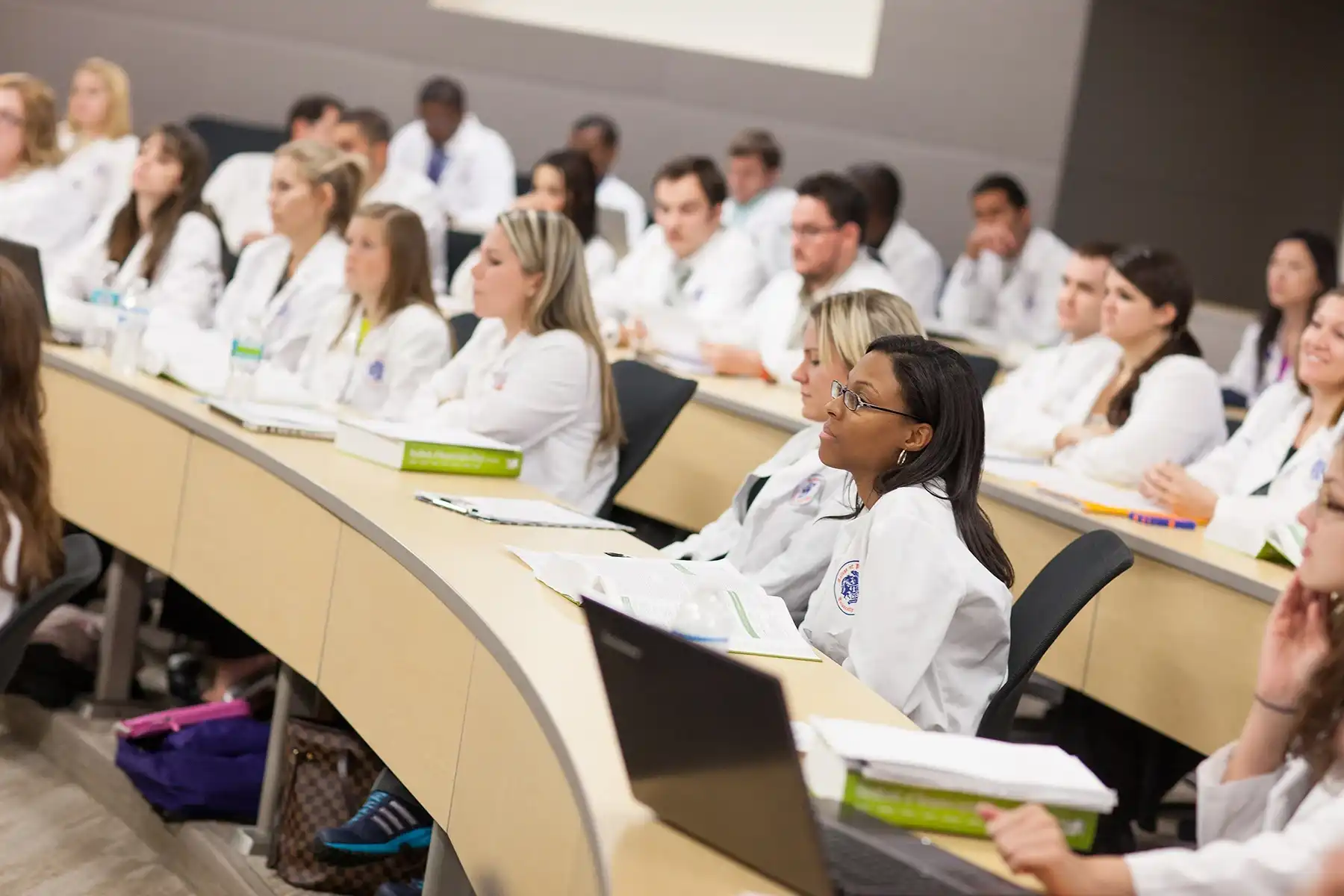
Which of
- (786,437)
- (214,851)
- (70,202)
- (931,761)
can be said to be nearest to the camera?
(931,761)

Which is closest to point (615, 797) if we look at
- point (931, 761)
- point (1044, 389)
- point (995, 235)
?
point (931, 761)

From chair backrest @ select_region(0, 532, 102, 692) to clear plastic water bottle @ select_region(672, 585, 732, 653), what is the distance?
97 cm

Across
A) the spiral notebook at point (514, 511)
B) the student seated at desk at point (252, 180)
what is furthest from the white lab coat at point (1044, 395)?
the student seated at desk at point (252, 180)

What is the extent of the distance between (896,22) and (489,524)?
6494 mm

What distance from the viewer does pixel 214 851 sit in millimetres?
3031

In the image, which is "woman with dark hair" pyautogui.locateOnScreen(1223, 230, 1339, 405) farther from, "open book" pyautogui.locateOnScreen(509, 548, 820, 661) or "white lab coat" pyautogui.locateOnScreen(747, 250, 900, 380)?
"open book" pyautogui.locateOnScreen(509, 548, 820, 661)

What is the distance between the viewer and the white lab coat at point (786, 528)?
275 centimetres

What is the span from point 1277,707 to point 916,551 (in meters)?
0.50

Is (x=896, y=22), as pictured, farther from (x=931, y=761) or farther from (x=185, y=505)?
(x=931, y=761)

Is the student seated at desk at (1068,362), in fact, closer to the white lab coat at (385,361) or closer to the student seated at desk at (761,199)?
the white lab coat at (385,361)

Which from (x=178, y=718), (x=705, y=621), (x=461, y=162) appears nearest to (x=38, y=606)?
(x=178, y=718)

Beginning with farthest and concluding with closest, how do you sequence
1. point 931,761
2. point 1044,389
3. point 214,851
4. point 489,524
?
point 1044,389, point 214,851, point 489,524, point 931,761

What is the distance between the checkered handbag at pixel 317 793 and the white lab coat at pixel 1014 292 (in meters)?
5.05

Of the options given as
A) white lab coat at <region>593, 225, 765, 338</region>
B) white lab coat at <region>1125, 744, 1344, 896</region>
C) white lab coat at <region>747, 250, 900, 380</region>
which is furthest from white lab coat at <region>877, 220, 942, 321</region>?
white lab coat at <region>1125, 744, 1344, 896</region>
